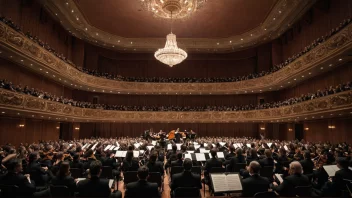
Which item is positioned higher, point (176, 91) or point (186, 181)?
point (176, 91)

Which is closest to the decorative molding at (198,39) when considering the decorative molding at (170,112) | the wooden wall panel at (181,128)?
the decorative molding at (170,112)

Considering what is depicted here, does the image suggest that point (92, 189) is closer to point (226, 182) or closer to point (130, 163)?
point (226, 182)

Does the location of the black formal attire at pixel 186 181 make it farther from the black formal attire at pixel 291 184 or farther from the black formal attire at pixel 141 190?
the black formal attire at pixel 291 184

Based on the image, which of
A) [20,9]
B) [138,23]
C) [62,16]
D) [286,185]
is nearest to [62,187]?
[286,185]

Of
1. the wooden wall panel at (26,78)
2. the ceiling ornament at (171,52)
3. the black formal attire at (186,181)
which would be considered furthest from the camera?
the ceiling ornament at (171,52)

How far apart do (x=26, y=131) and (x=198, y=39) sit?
60.7 feet

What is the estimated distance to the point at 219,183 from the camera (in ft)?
14.3

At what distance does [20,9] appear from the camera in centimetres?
1628

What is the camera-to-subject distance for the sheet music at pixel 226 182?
4324 mm

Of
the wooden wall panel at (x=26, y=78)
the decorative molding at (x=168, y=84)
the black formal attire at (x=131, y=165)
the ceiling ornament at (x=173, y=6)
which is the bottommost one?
the black formal attire at (x=131, y=165)

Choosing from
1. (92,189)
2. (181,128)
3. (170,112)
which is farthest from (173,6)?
(181,128)

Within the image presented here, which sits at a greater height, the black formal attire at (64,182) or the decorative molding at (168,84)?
the decorative molding at (168,84)

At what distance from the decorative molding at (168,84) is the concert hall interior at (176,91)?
107 mm

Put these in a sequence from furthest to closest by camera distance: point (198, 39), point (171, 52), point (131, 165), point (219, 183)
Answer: point (198, 39) < point (171, 52) < point (131, 165) < point (219, 183)
